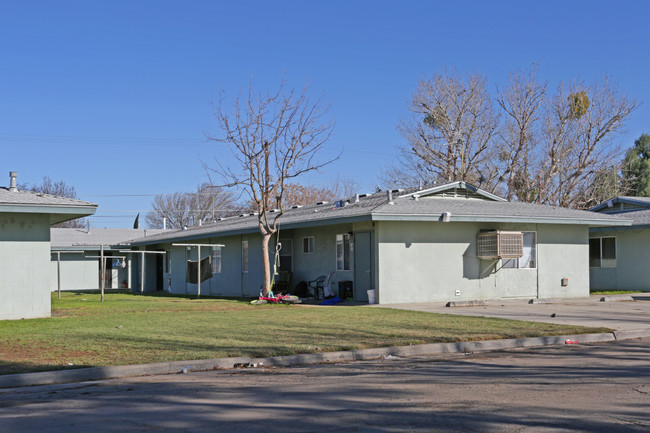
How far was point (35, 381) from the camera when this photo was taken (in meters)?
9.08

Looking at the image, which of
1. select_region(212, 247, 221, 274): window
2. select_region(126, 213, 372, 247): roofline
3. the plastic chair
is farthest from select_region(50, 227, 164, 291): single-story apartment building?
the plastic chair

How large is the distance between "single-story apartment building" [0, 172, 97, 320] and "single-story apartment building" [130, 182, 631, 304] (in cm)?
865

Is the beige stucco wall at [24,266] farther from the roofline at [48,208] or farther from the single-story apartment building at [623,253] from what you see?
the single-story apartment building at [623,253]

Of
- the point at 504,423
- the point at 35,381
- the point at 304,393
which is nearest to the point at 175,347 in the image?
the point at 35,381

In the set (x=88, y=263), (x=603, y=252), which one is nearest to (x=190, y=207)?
(x=88, y=263)

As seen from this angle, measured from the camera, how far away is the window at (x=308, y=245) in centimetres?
2670

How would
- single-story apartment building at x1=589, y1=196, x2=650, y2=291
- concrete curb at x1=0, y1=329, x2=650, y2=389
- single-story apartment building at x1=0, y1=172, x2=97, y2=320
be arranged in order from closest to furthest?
concrete curb at x1=0, y1=329, x2=650, y2=389 → single-story apartment building at x1=0, y1=172, x2=97, y2=320 → single-story apartment building at x1=589, y1=196, x2=650, y2=291

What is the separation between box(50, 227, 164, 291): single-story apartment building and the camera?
4138 centimetres

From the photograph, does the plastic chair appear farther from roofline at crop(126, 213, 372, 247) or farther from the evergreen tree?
the evergreen tree

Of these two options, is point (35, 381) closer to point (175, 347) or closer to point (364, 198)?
point (175, 347)

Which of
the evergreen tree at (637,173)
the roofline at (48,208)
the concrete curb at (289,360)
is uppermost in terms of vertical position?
the evergreen tree at (637,173)

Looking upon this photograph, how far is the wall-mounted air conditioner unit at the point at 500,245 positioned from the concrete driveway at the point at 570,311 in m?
1.55

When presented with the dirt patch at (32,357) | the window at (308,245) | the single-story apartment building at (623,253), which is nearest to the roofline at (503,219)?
the single-story apartment building at (623,253)

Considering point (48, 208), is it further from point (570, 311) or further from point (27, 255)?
point (570, 311)
